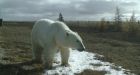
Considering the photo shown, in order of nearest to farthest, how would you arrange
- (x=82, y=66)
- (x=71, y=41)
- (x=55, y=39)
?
(x=71, y=41) < (x=55, y=39) < (x=82, y=66)

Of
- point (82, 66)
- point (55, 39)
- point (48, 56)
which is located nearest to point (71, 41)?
point (55, 39)

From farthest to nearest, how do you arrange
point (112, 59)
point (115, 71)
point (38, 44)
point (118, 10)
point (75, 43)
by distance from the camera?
point (118, 10) < point (112, 59) < point (38, 44) < point (115, 71) < point (75, 43)

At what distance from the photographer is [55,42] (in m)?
11.2

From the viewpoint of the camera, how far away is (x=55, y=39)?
11117 millimetres

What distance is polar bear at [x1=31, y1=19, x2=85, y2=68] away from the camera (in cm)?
1084

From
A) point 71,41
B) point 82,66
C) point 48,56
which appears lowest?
point 82,66

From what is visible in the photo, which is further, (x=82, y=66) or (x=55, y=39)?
(x=82, y=66)

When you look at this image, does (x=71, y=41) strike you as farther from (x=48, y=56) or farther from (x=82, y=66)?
(x=82, y=66)

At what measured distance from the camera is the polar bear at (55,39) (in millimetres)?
10836

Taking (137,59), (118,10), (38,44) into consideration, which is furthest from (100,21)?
(38,44)

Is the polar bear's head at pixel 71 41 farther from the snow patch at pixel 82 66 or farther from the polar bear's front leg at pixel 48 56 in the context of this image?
the snow patch at pixel 82 66

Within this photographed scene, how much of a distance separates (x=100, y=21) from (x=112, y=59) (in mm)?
35474

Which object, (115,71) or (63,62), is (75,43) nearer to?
(63,62)

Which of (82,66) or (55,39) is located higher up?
(55,39)
